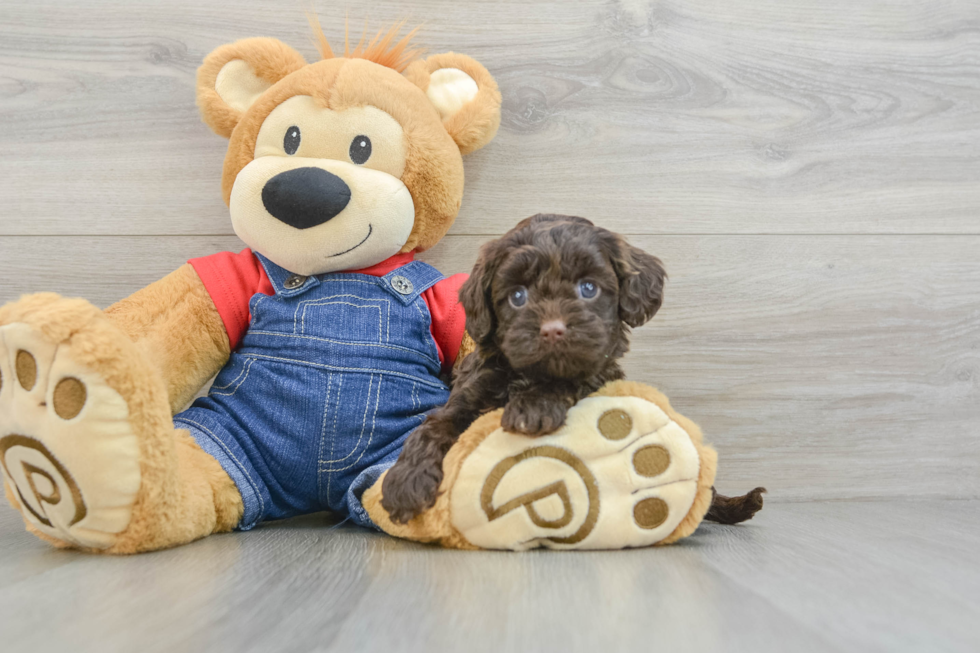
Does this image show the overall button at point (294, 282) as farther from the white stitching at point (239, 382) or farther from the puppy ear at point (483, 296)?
the puppy ear at point (483, 296)

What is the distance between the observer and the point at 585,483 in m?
0.95

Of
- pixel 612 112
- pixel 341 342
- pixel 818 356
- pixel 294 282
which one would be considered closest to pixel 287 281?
pixel 294 282

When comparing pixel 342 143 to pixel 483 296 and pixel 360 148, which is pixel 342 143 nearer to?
pixel 360 148

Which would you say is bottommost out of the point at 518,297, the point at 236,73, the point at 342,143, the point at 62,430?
the point at 62,430

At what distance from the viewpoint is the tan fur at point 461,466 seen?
0.99 meters

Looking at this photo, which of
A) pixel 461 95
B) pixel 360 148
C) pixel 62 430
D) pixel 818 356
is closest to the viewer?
pixel 62 430

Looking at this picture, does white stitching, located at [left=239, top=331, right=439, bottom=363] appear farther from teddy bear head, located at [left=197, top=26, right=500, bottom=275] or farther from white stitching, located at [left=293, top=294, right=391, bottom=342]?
teddy bear head, located at [left=197, top=26, right=500, bottom=275]

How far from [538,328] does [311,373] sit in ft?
1.49

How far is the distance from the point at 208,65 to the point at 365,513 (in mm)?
897

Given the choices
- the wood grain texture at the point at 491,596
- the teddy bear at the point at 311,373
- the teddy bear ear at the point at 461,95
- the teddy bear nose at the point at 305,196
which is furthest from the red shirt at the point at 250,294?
the wood grain texture at the point at 491,596

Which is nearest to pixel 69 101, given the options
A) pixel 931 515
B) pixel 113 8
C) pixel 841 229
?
pixel 113 8

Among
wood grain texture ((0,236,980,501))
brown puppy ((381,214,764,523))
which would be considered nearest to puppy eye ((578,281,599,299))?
brown puppy ((381,214,764,523))

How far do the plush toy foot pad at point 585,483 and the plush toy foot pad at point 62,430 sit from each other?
18.0 inches

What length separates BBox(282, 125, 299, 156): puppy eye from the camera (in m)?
1.23
